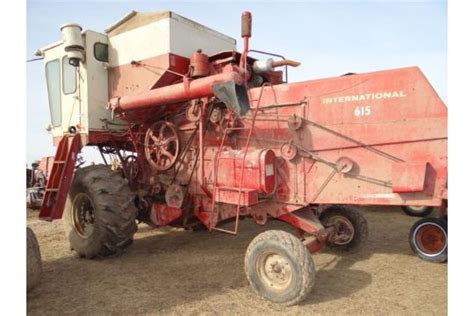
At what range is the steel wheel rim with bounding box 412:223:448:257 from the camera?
5.54 meters

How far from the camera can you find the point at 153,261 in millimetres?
5809

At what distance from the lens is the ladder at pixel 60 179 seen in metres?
5.79

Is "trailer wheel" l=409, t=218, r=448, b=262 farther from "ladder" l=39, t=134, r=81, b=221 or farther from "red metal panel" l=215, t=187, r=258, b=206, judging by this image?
"ladder" l=39, t=134, r=81, b=221

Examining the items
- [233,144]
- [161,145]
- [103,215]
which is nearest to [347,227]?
[233,144]

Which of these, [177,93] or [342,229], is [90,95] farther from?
[342,229]

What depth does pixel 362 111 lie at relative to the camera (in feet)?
14.9

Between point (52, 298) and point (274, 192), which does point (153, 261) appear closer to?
point (52, 298)

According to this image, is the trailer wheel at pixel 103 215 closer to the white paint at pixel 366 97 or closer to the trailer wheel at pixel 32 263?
the trailer wheel at pixel 32 263

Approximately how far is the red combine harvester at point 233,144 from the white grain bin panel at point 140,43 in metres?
0.02

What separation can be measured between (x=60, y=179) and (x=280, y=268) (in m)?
3.76

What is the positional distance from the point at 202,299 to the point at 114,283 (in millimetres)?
1333

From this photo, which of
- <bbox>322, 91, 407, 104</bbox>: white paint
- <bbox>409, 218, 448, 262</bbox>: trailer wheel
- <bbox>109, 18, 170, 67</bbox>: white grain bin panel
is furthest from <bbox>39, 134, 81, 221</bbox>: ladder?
<bbox>409, 218, 448, 262</bbox>: trailer wheel

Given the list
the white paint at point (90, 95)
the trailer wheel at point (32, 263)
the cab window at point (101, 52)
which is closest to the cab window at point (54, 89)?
the white paint at point (90, 95)

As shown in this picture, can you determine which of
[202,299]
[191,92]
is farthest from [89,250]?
[191,92]
